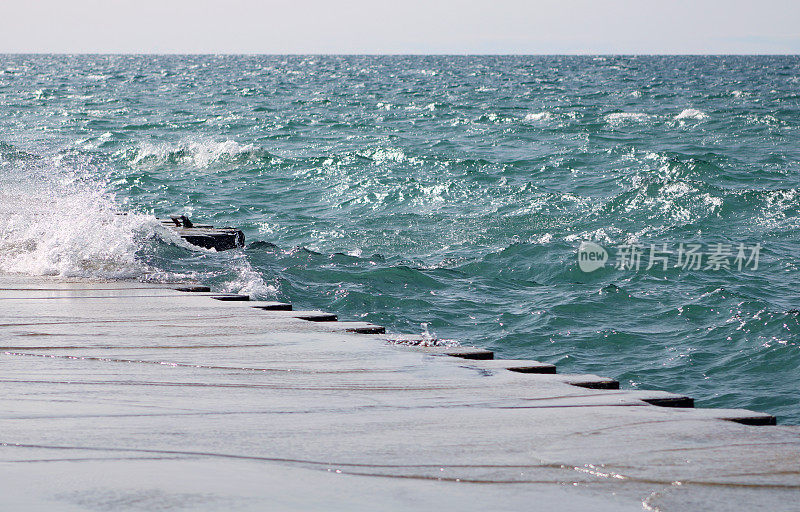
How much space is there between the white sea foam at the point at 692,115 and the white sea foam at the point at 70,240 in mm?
24250

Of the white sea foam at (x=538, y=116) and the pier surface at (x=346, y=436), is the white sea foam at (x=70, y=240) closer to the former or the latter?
→ the pier surface at (x=346, y=436)

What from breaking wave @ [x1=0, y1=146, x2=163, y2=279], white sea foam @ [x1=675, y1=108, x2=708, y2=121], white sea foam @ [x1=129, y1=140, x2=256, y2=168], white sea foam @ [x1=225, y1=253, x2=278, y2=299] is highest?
white sea foam @ [x1=675, y1=108, x2=708, y2=121]

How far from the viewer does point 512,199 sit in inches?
627

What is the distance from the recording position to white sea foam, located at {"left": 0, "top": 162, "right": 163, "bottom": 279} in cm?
611

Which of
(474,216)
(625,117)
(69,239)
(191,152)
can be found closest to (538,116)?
(625,117)

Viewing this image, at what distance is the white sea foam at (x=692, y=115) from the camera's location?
96.0 ft

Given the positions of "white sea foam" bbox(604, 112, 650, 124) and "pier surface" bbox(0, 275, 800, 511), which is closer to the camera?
"pier surface" bbox(0, 275, 800, 511)

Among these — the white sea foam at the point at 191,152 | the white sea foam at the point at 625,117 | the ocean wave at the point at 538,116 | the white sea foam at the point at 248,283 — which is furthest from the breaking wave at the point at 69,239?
the ocean wave at the point at 538,116

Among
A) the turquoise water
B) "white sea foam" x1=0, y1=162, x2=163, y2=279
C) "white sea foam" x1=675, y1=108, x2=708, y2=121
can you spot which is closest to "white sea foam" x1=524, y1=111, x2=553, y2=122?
the turquoise water

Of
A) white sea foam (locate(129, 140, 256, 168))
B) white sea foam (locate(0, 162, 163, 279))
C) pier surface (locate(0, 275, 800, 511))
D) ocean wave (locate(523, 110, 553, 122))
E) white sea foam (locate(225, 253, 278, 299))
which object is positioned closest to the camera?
pier surface (locate(0, 275, 800, 511))

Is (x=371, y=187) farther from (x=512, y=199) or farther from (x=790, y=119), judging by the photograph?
(x=790, y=119)

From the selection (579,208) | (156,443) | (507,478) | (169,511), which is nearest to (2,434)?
(156,443)

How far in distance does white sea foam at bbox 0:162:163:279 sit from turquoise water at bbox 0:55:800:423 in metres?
0.03

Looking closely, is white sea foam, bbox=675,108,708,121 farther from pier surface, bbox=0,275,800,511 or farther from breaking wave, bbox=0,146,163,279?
pier surface, bbox=0,275,800,511
